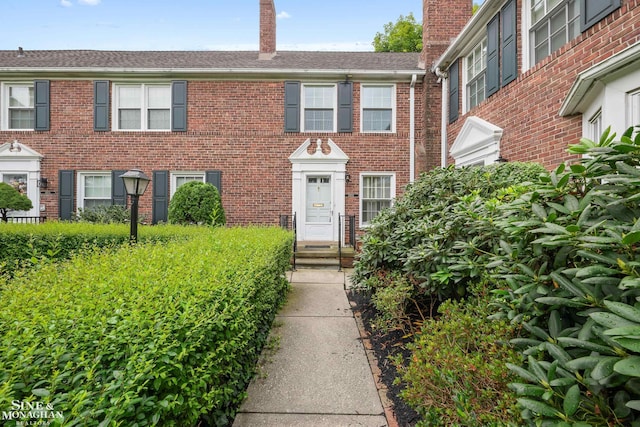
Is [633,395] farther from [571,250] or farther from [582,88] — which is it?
[582,88]

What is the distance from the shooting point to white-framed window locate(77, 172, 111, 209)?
10.6 metres

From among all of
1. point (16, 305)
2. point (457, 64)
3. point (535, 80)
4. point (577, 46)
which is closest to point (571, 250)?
point (16, 305)

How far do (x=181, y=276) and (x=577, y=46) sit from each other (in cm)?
596

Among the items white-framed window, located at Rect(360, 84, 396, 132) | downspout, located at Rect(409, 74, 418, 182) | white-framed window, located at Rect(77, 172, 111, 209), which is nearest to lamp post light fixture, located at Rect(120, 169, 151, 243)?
white-framed window, located at Rect(77, 172, 111, 209)

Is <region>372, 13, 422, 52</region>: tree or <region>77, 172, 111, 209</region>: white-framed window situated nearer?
<region>77, 172, 111, 209</region>: white-framed window

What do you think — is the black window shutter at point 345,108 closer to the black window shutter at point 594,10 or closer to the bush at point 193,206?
the bush at point 193,206

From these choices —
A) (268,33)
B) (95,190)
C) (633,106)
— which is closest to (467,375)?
(633,106)

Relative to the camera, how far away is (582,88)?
14.5 feet

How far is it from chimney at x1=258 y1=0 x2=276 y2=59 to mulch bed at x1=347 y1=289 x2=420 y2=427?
396 inches

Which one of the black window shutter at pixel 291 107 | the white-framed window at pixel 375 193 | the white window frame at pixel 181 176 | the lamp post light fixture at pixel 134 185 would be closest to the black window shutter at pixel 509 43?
the white-framed window at pixel 375 193

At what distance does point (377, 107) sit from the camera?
10703 millimetres

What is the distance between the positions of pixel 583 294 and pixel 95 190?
12.4 meters

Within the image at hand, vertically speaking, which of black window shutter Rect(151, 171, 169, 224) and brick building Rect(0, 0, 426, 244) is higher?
brick building Rect(0, 0, 426, 244)

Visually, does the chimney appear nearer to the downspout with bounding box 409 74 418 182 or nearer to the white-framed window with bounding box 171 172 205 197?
the white-framed window with bounding box 171 172 205 197
